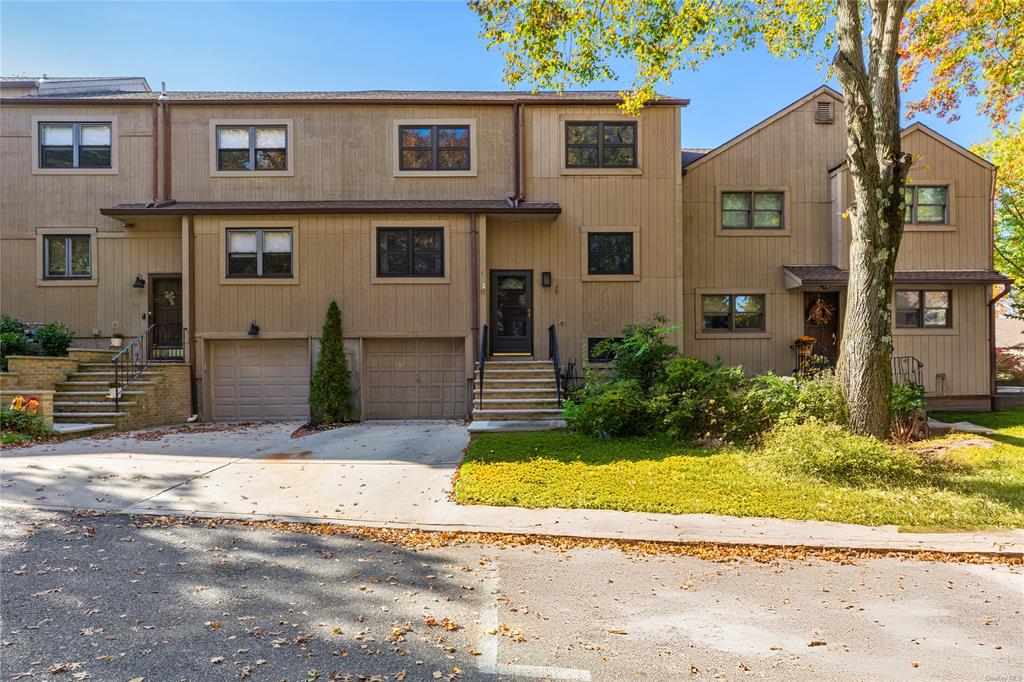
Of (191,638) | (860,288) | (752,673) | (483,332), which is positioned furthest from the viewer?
(483,332)

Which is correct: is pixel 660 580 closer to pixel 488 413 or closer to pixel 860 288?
pixel 860 288

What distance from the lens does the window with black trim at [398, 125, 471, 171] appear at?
14.0m

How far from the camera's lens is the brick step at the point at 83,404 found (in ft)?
37.8

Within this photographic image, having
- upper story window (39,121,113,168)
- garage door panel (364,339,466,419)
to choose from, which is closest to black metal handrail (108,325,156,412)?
upper story window (39,121,113,168)

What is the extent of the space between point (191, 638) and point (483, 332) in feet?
32.4

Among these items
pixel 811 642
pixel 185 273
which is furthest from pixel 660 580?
pixel 185 273

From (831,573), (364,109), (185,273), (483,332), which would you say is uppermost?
(364,109)

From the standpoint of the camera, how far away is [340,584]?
4336 millimetres

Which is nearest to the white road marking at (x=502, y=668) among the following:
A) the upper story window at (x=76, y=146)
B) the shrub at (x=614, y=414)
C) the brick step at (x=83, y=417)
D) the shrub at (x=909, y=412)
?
the shrub at (x=614, y=414)

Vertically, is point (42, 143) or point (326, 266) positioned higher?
point (42, 143)

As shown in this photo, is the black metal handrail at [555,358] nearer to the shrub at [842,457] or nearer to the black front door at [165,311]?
the shrub at [842,457]

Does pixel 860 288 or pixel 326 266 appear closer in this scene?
pixel 860 288

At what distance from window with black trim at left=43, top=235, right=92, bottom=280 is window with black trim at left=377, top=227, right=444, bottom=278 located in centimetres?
719

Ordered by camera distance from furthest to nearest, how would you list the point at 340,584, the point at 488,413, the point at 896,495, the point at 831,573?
the point at 488,413 → the point at 896,495 → the point at 831,573 → the point at 340,584
